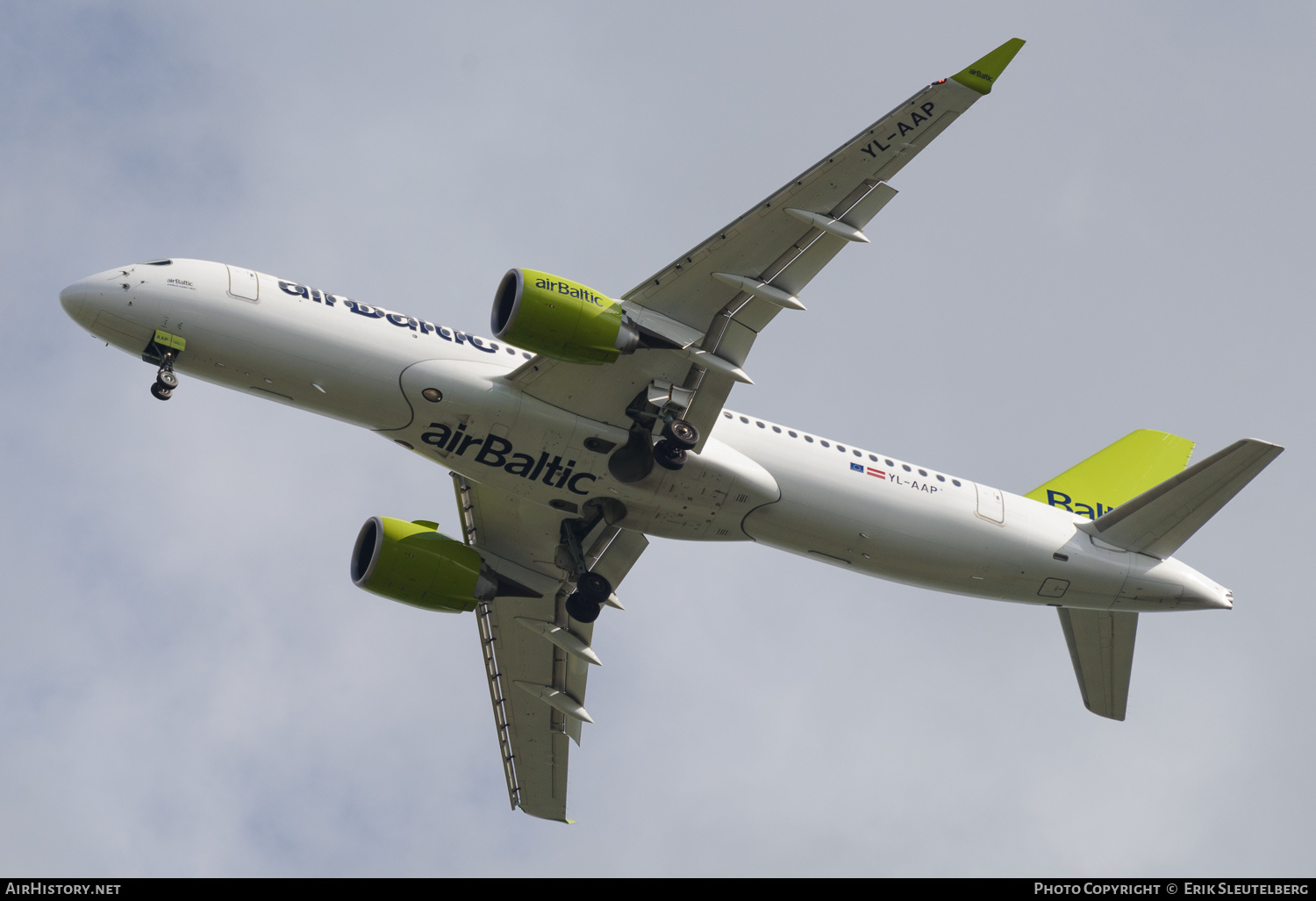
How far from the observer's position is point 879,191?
97.7ft

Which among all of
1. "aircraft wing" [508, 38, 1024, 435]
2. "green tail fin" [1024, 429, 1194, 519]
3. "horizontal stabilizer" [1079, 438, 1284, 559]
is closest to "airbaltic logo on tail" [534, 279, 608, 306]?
"aircraft wing" [508, 38, 1024, 435]

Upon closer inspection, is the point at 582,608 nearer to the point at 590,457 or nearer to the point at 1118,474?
the point at 590,457

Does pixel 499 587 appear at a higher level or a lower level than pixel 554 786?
higher

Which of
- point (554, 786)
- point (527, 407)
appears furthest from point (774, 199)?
point (554, 786)

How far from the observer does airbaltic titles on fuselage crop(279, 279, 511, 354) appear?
30.7 metres

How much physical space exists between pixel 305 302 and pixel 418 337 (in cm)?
282

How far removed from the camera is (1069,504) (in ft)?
128

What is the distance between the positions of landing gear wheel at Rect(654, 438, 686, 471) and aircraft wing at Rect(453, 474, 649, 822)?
624 centimetres

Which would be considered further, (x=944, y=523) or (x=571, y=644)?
(x=571, y=644)

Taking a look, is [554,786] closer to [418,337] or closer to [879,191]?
[418,337]

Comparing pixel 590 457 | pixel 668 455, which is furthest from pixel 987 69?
pixel 590 457

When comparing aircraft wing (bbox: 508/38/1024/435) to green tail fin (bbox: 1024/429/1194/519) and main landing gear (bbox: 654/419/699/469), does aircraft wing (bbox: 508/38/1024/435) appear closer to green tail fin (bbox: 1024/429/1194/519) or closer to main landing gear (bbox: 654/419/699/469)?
main landing gear (bbox: 654/419/699/469)

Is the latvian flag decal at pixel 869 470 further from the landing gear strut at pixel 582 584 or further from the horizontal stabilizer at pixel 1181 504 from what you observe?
the landing gear strut at pixel 582 584

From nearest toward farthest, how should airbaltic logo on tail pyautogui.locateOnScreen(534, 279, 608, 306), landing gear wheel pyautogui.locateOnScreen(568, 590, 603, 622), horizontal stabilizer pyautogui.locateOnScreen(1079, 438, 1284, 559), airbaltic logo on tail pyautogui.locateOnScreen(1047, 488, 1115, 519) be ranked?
1. airbaltic logo on tail pyautogui.locateOnScreen(534, 279, 608, 306)
2. horizontal stabilizer pyautogui.locateOnScreen(1079, 438, 1284, 559)
3. landing gear wheel pyautogui.locateOnScreen(568, 590, 603, 622)
4. airbaltic logo on tail pyautogui.locateOnScreen(1047, 488, 1115, 519)
